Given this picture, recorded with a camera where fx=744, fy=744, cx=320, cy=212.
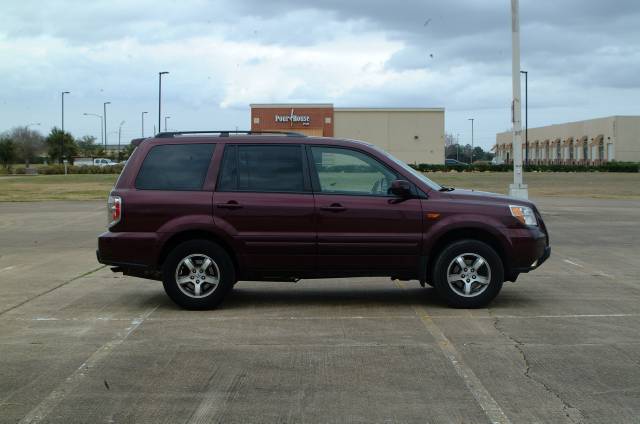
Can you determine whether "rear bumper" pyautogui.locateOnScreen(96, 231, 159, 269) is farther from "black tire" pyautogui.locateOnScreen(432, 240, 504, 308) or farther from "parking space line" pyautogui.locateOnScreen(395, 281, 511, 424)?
"black tire" pyautogui.locateOnScreen(432, 240, 504, 308)

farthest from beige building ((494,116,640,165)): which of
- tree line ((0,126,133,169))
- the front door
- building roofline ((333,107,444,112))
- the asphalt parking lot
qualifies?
the front door

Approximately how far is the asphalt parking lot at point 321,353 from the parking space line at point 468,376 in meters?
0.02

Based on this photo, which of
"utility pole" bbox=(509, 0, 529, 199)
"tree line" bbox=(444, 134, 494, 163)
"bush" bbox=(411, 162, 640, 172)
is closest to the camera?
"utility pole" bbox=(509, 0, 529, 199)

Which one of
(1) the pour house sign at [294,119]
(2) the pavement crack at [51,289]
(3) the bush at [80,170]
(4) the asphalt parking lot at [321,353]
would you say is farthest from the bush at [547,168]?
(4) the asphalt parking lot at [321,353]

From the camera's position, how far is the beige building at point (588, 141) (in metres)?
84.0

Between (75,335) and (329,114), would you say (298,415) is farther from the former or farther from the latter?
(329,114)

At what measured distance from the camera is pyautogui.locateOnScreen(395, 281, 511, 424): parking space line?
493 cm

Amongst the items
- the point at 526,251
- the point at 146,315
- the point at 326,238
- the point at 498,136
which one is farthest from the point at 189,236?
the point at 498,136

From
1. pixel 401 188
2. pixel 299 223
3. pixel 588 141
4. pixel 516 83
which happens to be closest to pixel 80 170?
pixel 588 141

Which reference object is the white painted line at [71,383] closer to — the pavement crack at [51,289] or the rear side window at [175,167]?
the rear side window at [175,167]

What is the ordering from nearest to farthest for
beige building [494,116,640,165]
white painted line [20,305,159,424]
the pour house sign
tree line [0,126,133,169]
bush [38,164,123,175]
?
white painted line [20,305,159,424]
the pour house sign
bush [38,164,123,175]
beige building [494,116,640,165]
tree line [0,126,133,169]

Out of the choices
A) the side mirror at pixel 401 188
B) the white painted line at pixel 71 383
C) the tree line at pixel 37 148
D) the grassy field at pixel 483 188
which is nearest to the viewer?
the white painted line at pixel 71 383

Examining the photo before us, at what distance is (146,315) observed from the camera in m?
8.20

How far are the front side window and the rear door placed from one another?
197mm
